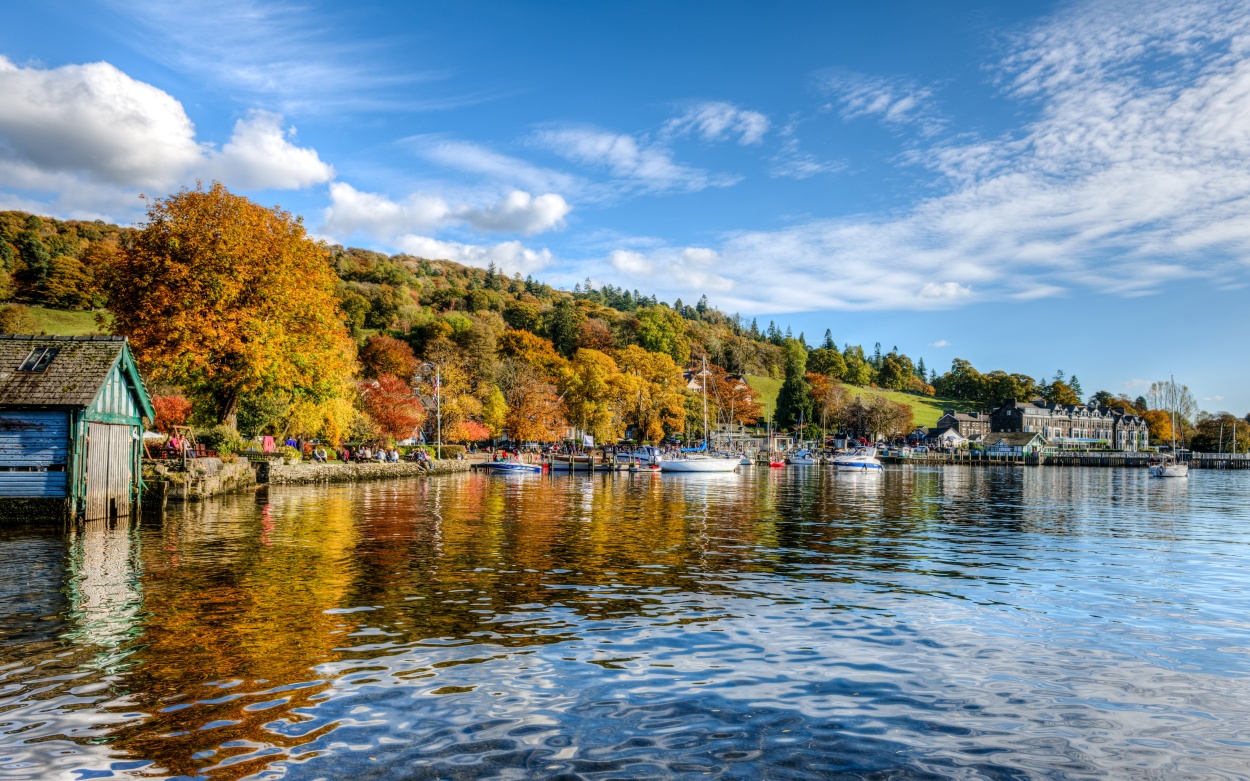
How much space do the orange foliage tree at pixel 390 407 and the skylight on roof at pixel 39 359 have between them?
2104 inches

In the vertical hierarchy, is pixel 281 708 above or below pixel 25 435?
below

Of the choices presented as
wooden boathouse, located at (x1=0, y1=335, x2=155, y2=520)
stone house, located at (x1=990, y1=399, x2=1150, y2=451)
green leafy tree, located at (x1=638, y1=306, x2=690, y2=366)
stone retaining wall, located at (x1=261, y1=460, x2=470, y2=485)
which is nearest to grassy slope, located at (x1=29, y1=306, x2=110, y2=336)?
stone retaining wall, located at (x1=261, y1=460, x2=470, y2=485)

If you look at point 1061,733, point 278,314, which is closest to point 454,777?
point 1061,733

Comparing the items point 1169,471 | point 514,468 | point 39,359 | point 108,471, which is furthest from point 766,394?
point 39,359

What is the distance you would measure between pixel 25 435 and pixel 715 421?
12360cm

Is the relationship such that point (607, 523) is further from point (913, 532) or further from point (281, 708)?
point (281, 708)

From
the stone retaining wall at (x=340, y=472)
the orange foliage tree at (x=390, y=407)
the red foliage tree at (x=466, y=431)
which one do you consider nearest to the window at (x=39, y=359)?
the stone retaining wall at (x=340, y=472)

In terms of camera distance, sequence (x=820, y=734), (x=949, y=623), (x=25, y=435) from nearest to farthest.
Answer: (x=820, y=734) < (x=949, y=623) < (x=25, y=435)

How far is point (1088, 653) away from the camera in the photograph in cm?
1109

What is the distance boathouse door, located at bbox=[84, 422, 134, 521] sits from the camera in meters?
24.8

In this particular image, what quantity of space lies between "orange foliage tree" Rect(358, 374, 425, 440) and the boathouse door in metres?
52.0

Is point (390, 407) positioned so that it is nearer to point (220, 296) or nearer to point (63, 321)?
point (220, 296)

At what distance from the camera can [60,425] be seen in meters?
23.9

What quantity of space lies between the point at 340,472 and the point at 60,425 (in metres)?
33.2
